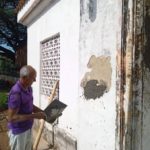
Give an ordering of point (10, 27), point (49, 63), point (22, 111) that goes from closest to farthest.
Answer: point (22, 111)
point (49, 63)
point (10, 27)

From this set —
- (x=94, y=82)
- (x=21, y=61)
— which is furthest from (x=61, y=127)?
(x=21, y=61)

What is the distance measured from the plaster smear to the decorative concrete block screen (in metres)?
3.21

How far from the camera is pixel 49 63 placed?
915 centimetres

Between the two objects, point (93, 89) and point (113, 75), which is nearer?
point (113, 75)

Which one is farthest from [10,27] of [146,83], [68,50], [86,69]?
[146,83]

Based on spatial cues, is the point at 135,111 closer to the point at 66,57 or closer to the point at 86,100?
the point at 86,100

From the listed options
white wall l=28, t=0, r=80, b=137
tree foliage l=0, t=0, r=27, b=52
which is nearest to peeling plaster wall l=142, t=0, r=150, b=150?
white wall l=28, t=0, r=80, b=137

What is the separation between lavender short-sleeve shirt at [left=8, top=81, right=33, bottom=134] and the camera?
4844 millimetres

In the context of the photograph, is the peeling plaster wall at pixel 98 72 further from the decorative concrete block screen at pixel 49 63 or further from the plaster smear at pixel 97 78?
the decorative concrete block screen at pixel 49 63

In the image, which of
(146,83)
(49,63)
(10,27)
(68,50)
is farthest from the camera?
(10,27)

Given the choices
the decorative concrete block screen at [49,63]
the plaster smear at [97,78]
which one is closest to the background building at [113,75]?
the plaster smear at [97,78]

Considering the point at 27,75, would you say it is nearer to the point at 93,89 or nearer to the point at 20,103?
the point at 20,103

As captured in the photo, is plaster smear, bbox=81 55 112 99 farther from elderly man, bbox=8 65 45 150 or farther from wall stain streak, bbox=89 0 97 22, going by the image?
elderly man, bbox=8 65 45 150

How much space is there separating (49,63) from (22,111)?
4.20m
